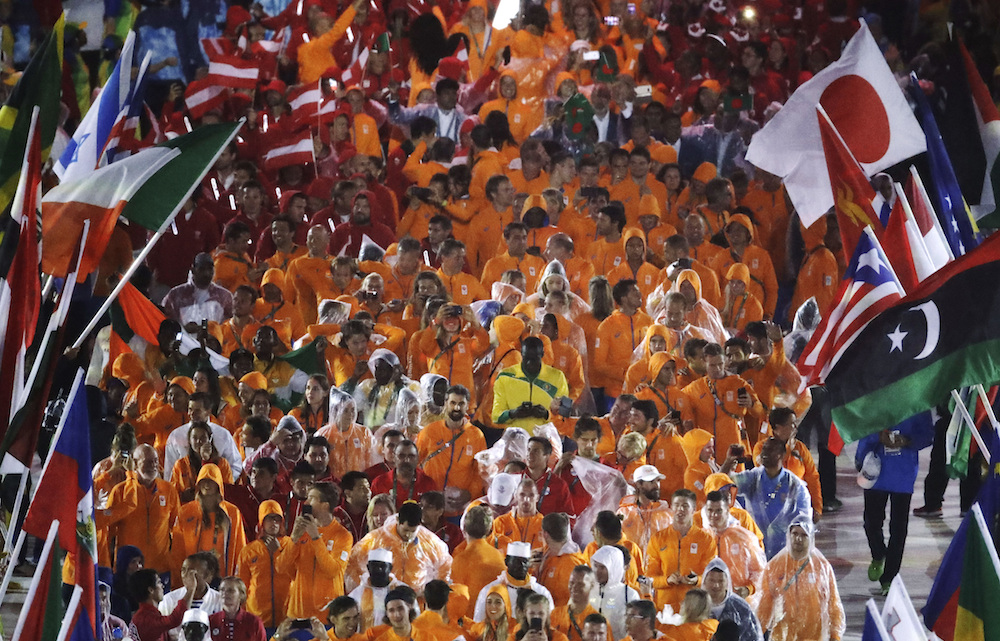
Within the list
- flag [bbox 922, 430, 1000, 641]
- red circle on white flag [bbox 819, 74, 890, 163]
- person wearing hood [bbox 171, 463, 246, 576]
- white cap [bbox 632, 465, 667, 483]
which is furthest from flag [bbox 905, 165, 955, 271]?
person wearing hood [bbox 171, 463, 246, 576]

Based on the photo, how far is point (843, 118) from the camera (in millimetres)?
11188

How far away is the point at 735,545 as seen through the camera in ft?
38.7

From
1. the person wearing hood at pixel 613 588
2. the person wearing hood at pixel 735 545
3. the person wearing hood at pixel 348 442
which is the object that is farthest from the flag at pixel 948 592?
the person wearing hood at pixel 348 442

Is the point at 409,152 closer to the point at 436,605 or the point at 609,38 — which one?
the point at 609,38

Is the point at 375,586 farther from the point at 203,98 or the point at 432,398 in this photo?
the point at 203,98

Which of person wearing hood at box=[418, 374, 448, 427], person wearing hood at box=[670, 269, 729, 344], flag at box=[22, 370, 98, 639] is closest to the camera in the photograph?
flag at box=[22, 370, 98, 639]

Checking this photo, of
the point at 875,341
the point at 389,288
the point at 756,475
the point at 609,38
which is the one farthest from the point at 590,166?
the point at 875,341

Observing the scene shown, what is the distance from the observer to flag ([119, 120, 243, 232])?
10047 millimetres

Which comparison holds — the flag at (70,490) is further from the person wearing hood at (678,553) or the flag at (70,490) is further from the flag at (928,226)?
the flag at (928,226)

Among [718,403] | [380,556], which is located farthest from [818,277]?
[380,556]

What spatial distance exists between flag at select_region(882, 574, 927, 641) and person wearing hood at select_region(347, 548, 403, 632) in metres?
3.82

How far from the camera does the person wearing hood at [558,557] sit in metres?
11.4

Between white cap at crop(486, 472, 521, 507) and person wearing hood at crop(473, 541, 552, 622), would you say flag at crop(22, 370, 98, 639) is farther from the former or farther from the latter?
Answer: white cap at crop(486, 472, 521, 507)

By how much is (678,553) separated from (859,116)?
10.0ft
